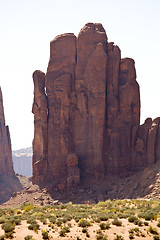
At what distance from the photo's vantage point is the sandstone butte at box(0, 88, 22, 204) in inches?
3519

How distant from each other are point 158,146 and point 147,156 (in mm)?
2388

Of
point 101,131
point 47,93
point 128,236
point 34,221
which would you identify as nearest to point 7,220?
point 34,221

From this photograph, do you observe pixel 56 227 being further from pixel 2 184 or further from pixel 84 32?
pixel 2 184

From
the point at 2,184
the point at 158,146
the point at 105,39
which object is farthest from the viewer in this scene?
the point at 2,184

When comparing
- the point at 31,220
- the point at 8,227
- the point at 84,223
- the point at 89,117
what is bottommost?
the point at 84,223

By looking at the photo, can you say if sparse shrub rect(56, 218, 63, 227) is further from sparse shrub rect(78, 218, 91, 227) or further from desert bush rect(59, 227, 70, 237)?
sparse shrub rect(78, 218, 91, 227)

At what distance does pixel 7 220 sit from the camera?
2383 cm

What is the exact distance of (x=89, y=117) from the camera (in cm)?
5388

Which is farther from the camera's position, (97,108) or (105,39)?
(105,39)

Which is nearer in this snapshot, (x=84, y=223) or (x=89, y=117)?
(x=84, y=223)

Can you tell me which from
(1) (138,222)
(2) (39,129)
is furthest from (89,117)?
(1) (138,222)

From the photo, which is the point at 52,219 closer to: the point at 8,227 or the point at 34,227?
the point at 34,227

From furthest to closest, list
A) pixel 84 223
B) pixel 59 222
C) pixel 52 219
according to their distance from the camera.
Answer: pixel 52 219, pixel 59 222, pixel 84 223

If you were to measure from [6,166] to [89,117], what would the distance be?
176 ft
